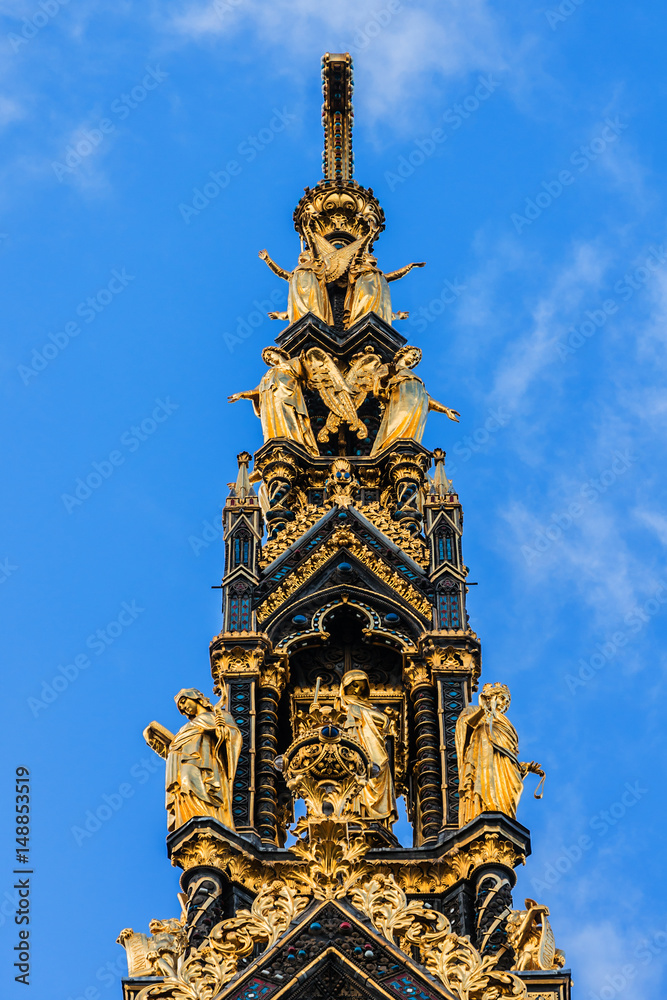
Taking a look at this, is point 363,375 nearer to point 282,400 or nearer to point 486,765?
point 282,400

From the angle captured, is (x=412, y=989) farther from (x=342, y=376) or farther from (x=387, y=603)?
(x=342, y=376)

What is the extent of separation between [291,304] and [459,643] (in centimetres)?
1160

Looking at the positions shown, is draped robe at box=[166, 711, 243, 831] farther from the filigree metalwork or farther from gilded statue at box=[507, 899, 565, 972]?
the filigree metalwork

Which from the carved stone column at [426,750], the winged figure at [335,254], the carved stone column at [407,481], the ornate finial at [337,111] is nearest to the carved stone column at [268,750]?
the carved stone column at [426,750]

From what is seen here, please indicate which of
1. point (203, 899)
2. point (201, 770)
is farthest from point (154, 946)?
point (201, 770)

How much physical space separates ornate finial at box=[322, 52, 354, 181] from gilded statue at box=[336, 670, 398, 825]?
17.9 meters

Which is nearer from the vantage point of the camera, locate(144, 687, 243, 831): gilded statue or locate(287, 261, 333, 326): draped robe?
locate(144, 687, 243, 831): gilded statue

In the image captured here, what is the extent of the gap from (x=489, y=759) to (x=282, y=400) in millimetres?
10929

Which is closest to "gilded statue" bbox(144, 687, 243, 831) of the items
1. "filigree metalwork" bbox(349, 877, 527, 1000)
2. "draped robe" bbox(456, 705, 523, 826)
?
"draped robe" bbox(456, 705, 523, 826)

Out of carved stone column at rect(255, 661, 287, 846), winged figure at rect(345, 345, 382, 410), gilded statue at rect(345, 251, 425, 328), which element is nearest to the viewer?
carved stone column at rect(255, 661, 287, 846)

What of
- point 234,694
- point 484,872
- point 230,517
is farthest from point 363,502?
point 484,872

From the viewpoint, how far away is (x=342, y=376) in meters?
45.9

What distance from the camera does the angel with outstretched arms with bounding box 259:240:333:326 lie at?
158 ft

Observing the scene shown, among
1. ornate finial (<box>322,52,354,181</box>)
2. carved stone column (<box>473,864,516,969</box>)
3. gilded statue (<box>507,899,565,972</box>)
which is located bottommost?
gilded statue (<box>507,899,565,972</box>)
